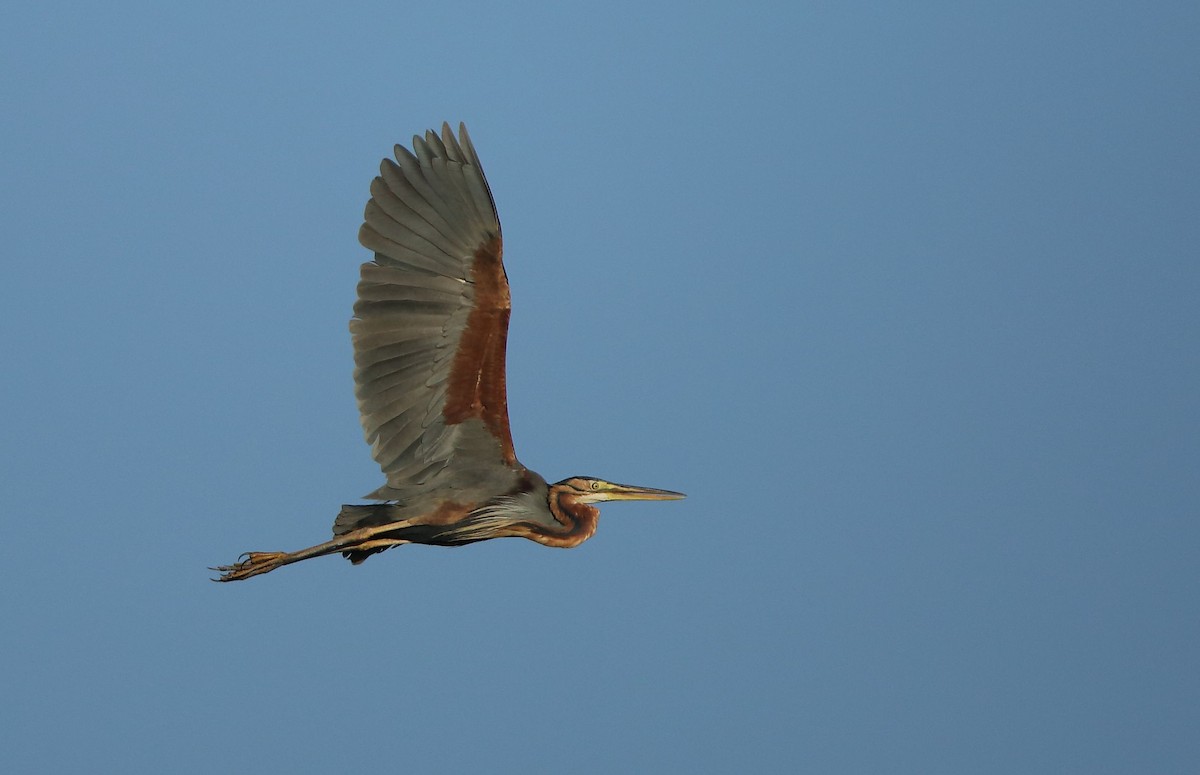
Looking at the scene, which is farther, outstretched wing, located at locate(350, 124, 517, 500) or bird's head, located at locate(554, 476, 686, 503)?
bird's head, located at locate(554, 476, 686, 503)

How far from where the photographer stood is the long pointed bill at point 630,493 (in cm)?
1195

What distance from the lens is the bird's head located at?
1171 centimetres

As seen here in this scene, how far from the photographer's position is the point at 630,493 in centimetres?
1216

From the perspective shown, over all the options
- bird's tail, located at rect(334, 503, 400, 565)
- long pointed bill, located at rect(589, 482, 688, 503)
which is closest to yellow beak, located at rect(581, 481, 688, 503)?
long pointed bill, located at rect(589, 482, 688, 503)

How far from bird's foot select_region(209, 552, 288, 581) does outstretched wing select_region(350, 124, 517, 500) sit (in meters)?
0.92

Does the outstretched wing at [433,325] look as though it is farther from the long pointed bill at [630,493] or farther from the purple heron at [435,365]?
the long pointed bill at [630,493]

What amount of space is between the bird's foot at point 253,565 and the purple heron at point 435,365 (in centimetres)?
1

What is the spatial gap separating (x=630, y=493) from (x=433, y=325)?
238 centimetres

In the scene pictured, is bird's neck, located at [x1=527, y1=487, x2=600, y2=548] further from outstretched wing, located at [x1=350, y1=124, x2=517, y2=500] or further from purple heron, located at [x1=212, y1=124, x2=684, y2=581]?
outstretched wing, located at [x1=350, y1=124, x2=517, y2=500]

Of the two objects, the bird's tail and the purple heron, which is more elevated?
the purple heron

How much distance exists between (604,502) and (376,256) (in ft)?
9.53

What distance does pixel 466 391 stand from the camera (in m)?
11.1

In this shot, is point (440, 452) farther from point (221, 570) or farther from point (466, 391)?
point (221, 570)

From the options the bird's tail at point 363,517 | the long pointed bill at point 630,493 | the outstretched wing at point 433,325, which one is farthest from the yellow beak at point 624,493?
the bird's tail at point 363,517
